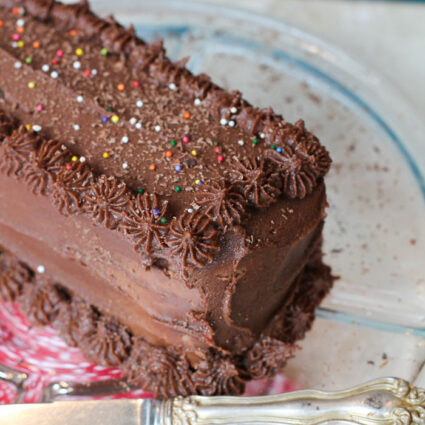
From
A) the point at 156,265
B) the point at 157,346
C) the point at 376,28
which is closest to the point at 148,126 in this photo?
the point at 156,265

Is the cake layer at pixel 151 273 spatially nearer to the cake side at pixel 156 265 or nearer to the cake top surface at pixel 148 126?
the cake side at pixel 156 265

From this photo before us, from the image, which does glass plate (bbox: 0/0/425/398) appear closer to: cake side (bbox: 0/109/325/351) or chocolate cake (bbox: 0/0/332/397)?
chocolate cake (bbox: 0/0/332/397)

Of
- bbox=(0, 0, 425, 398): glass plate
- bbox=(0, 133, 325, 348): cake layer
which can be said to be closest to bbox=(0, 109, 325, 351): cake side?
bbox=(0, 133, 325, 348): cake layer

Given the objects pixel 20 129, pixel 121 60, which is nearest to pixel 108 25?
pixel 121 60

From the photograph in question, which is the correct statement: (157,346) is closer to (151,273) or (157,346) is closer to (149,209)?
(151,273)

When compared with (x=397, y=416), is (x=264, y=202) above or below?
above

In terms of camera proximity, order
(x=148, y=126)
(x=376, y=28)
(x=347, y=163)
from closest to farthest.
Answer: (x=148, y=126), (x=347, y=163), (x=376, y=28)

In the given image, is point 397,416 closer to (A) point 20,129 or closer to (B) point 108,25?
(A) point 20,129
